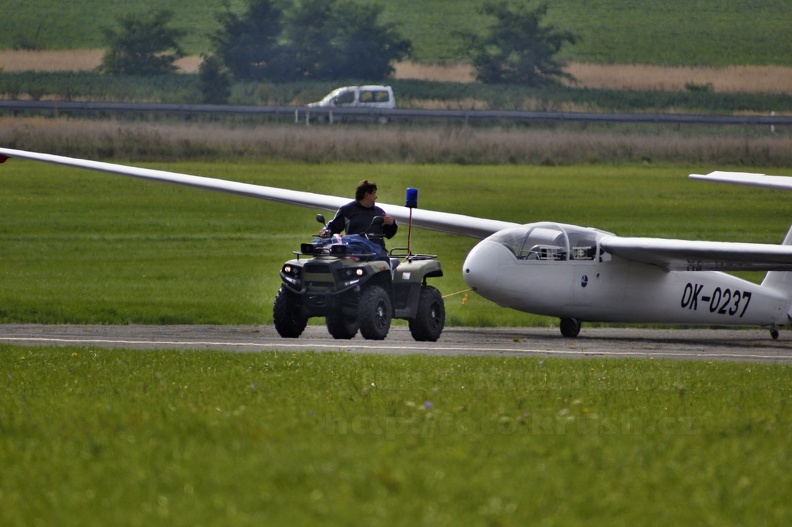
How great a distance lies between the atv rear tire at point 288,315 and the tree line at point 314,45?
4026 cm

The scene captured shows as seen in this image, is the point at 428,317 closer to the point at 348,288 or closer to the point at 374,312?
the point at 374,312

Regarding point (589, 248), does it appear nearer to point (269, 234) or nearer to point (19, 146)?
point (269, 234)

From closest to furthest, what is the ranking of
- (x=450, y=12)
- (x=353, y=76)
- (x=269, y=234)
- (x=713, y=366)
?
(x=713, y=366) → (x=269, y=234) → (x=353, y=76) → (x=450, y=12)

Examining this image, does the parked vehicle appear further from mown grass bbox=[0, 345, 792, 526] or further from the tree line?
mown grass bbox=[0, 345, 792, 526]

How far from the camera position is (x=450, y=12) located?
8419cm

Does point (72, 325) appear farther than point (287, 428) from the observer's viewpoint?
Yes

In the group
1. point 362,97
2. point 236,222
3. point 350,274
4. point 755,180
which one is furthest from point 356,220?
point 362,97

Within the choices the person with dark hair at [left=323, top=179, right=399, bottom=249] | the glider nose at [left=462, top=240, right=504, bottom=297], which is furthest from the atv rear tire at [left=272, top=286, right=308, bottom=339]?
the glider nose at [left=462, top=240, right=504, bottom=297]

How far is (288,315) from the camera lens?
54.9ft

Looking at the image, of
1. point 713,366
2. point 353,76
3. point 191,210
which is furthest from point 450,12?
point 713,366

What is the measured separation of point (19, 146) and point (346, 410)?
109 feet

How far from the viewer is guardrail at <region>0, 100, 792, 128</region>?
47188 millimetres

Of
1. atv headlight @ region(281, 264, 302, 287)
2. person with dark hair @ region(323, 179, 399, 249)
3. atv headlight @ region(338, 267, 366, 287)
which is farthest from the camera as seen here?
person with dark hair @ region(323, 179, 399, 249)

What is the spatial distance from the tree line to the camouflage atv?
4054 cm
